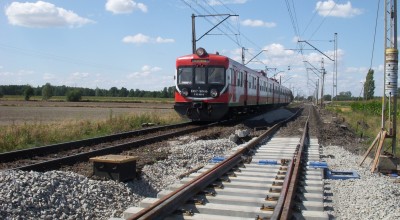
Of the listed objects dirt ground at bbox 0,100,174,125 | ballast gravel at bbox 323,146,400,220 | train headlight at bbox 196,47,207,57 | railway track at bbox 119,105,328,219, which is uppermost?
train headlight at bbox 196,47,207,57

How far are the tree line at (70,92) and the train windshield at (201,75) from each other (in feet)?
264

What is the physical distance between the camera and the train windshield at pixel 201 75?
63.8ft

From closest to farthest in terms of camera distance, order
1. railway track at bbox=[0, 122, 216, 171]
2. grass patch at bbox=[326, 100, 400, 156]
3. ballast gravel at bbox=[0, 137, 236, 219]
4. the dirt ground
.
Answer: ballast gravel at bbox=[0, 137, 236, 219] < railway track at bbox=[0, 122, 216, 171] < grass patch at bbox=[326, 100, 400, 156] < the dirt ground

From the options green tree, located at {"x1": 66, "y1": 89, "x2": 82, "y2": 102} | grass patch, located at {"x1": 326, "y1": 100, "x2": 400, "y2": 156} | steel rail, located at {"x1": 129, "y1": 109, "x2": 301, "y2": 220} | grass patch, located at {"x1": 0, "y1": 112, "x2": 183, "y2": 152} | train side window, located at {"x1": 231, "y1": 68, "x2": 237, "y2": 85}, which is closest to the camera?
steel rail, located at {"x1": 129, "y1": 109, "x2": 301, "y2": 220}

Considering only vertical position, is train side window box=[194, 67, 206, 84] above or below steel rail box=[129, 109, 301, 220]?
above

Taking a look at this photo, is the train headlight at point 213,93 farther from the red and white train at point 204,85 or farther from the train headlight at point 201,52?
the train headlight at point 201,52

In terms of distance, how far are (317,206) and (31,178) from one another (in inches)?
153

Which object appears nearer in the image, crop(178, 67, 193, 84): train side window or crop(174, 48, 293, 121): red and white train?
crop(174, 48, 293, 121): red and white train

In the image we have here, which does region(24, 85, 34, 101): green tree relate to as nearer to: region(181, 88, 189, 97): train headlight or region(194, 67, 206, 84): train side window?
region(181, 88, 189, 97): train headlight

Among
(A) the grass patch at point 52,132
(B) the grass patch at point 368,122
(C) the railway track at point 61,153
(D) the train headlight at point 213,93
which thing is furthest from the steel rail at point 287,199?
(D) the train headlight at point 213,93

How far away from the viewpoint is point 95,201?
6008mm

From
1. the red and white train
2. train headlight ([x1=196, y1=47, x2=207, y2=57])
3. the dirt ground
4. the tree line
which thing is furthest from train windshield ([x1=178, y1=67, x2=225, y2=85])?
the tree line

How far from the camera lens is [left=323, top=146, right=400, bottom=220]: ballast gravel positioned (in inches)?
221

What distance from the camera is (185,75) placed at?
2002 centimetres
